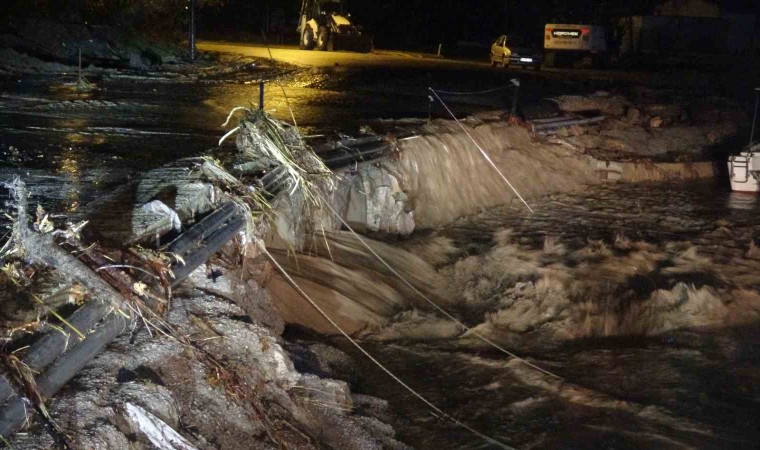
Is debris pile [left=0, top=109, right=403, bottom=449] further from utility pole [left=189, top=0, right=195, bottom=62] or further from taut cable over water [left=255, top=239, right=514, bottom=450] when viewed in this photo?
utility pole [left=189, top=0, right=195, bottom=62]

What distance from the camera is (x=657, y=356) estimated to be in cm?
878

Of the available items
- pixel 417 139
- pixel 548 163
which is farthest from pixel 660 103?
pixel 417 139

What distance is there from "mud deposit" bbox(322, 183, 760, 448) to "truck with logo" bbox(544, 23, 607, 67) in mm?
25176

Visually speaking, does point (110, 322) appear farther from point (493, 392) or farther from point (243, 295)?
point (493, 392)

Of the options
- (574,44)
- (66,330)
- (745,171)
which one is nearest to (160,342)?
(66,330)

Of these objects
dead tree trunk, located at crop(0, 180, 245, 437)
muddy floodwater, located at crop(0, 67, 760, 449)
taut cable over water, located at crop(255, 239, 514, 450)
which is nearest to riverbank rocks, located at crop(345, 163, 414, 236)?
muddy floodwater, located at crop(0, 67, 760, 449)

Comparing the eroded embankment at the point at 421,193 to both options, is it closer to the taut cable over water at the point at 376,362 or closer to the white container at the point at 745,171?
the taut cable over water at the point at 376,362

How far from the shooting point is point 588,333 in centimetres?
964

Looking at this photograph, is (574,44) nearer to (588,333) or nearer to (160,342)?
(588,333)

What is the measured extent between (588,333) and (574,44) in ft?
104

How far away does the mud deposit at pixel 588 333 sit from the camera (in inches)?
283

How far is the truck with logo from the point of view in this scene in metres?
39.1

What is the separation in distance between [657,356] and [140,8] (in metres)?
25.8

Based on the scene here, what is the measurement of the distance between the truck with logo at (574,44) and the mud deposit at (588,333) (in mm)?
25176
